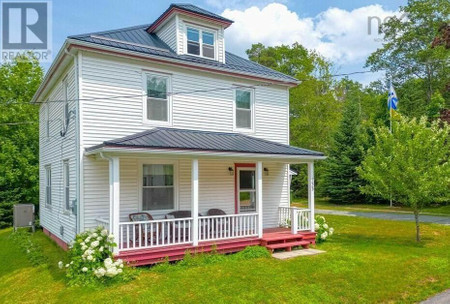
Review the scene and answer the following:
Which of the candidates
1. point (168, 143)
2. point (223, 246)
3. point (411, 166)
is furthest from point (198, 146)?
point (411, 166)

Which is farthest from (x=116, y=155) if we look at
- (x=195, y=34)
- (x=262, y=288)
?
(x=195, y=34)

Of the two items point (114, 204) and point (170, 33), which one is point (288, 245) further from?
point (170, 33)

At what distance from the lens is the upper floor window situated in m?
11.9

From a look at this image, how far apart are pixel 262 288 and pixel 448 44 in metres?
15.1

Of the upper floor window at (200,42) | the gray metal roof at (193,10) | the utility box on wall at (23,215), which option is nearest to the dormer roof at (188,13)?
the gray metal roof at (193,10)

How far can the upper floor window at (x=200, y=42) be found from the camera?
1189cm

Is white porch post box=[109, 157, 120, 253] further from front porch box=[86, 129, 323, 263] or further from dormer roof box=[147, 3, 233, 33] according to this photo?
dormer roof box=[147, 3, 233, 33]

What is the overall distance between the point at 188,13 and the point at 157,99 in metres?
3.47

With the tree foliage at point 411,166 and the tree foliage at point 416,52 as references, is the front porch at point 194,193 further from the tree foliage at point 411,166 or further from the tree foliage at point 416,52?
the tree foliage at point 416,52

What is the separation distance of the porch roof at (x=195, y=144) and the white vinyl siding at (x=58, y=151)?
1.82 metres

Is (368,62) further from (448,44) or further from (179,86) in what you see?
(179,86)

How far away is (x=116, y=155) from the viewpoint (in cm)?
805

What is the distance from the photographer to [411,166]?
10258 millimetres

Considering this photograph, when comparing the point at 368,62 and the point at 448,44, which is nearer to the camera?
the point at 448,44
